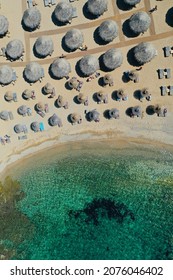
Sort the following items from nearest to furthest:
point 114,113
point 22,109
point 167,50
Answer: point 167,50 → point 114,113 → point 22,109

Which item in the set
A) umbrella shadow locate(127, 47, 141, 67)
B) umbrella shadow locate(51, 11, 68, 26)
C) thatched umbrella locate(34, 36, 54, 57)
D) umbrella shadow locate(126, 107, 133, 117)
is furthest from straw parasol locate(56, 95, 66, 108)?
umbrella shadow locate(127, 47, 141, 67)

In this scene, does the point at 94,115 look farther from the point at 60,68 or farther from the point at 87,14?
the point at 87,14

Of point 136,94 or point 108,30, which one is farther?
point 136,94

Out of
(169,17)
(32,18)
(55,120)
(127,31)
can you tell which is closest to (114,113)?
(55,120)

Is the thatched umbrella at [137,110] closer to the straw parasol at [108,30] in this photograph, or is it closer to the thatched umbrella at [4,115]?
the straw parasol at [108,30]

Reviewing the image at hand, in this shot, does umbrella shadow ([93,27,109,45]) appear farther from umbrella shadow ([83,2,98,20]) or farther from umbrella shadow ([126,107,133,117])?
umbrella shadow ([126,107,133,117])

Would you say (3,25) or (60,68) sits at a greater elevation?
(3,25)

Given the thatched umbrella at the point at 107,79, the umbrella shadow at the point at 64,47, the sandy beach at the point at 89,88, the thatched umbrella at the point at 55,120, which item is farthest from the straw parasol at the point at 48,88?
the thatched umbrella at the point at 107,79
